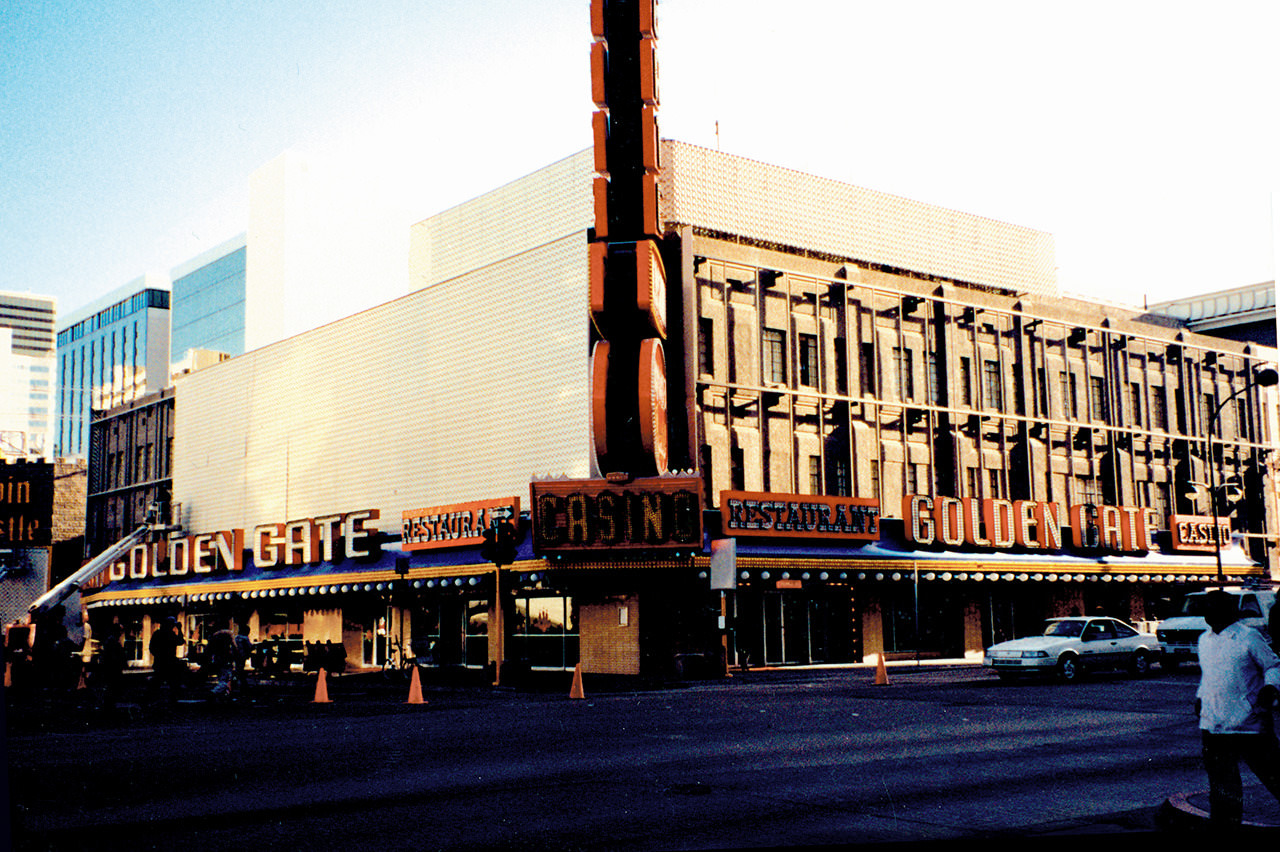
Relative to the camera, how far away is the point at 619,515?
3516 centimetres

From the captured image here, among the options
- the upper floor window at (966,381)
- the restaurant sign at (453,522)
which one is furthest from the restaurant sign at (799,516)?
the upper floor window at (966,381)

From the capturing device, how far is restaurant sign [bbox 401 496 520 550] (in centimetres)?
3856

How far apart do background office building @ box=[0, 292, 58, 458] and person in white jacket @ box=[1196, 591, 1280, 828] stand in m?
7.55

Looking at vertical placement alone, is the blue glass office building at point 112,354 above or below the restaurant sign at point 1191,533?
above

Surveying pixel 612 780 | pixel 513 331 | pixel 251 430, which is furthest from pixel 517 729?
pixel 251 430

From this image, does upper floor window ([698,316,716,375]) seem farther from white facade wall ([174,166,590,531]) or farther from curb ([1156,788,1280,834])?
curb ([1156,788,1280,834])

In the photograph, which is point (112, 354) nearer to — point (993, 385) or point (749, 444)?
point (749, 444)

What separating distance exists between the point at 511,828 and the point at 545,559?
86.7ft

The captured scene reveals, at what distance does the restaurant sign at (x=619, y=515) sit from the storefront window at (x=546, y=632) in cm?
452

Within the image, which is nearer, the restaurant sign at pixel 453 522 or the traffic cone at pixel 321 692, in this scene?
the traffic cone at pixel 321 692

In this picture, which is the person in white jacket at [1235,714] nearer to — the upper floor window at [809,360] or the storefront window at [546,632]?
the storefront window at [546,632]

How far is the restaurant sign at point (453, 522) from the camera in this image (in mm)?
38562

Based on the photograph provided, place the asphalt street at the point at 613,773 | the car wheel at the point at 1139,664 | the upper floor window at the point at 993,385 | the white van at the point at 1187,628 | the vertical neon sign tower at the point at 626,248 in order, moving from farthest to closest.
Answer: the upper floor window at the point at 993,385 < the vertical neon sign tower at the point at 626,248 < the white van at the point at 1187,628 < the car wheel at the point at 1139,664 < the asphalt street at the point at 613,773

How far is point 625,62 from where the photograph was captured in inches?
1305
